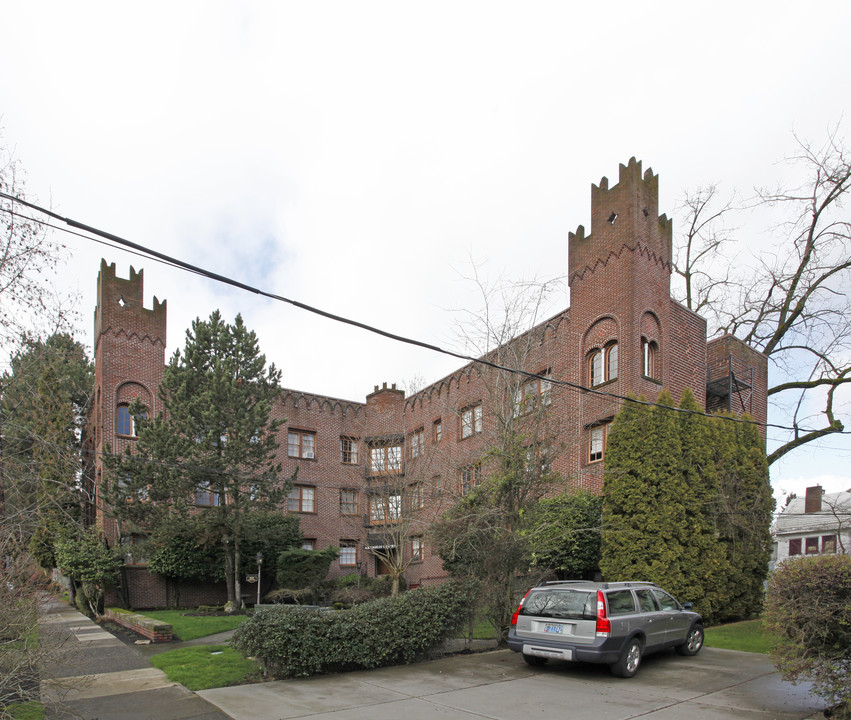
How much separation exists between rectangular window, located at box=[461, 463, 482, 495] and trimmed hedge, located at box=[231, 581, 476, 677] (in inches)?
118

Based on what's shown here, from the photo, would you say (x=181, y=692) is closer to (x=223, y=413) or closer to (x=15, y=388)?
(x=15, y=388)

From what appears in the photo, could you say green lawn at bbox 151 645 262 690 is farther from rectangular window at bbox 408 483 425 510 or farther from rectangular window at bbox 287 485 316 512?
rectangular window at bbox 287 485 316 512

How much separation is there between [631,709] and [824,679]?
220 cm

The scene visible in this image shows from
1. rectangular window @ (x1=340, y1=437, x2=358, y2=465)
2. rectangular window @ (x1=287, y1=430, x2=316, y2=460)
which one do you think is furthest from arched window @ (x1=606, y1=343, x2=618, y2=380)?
rectangular window @ (x1=287, y1=430, x2=316, y2=460)

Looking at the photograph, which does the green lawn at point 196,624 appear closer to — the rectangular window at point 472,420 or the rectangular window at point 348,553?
the rectangular window at point 472,420

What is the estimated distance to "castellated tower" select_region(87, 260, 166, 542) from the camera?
26.0 metres

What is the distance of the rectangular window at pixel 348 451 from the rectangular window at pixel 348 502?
4.80ft

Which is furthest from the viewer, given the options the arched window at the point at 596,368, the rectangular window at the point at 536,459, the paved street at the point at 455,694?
the arched window at the point at 596,368

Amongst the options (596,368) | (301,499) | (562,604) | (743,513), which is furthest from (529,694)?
(301,499)

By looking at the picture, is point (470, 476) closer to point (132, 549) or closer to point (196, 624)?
point (196, 624)

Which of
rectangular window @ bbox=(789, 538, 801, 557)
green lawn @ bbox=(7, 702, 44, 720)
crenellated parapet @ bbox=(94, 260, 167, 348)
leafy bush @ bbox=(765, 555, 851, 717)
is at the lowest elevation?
rectangular window @ bbox=(789, 538, 801, 557)

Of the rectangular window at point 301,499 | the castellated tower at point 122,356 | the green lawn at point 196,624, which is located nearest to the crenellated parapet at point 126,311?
the castellated tower at point 122,356

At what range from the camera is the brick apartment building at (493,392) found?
15.4 metres

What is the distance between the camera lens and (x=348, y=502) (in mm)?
31500
